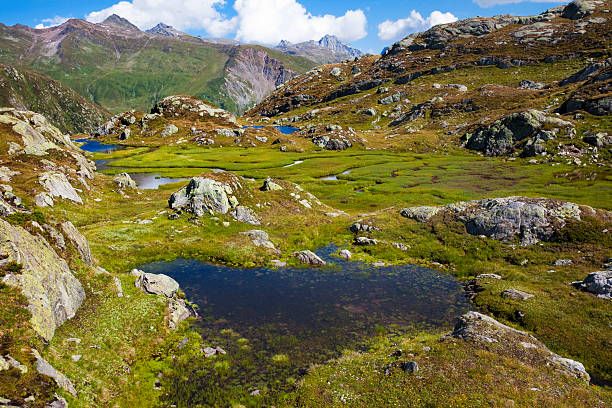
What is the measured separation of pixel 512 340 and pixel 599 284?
15010mm

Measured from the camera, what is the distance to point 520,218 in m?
46.0

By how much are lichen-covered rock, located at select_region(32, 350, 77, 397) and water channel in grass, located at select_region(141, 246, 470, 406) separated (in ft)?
20.9

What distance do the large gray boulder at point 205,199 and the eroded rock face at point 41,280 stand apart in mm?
30308

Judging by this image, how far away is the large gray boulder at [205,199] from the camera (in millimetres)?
55344

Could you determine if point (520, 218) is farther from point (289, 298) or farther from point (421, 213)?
point (289, 298)

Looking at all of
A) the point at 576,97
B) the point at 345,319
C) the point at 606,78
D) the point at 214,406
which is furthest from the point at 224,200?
the point at 606,78

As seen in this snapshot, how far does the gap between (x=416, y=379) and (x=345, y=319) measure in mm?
10790

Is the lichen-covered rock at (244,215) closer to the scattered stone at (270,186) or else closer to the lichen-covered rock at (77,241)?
the scattered stone at (270,186)

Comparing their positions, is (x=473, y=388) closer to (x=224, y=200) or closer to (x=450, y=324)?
(x=450, y=324)

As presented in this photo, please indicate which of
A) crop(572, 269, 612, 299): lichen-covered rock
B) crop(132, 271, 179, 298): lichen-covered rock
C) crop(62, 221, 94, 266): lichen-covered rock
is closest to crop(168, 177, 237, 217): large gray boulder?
crop(132, 271, 179, 298): lichen-covered rock

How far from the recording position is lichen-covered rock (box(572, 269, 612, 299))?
29641 millimetres

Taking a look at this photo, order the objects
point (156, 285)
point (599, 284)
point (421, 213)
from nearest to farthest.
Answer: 1. point (599, 284)
2. point (156, 285)
3. point (421, 213)

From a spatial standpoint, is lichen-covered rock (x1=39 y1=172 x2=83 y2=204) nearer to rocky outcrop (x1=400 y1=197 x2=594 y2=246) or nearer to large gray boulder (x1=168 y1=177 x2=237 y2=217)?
large gray boulder (x1=168 y1=177 x2=237 y2=217)

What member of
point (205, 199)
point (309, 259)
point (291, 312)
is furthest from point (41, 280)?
point (205, 199)
